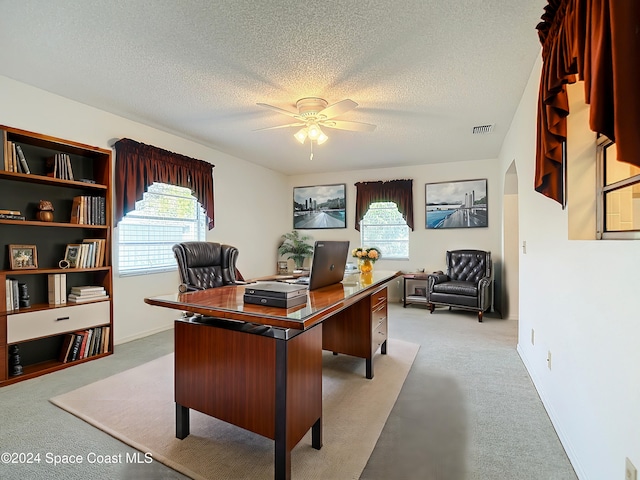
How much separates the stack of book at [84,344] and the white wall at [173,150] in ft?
1.17

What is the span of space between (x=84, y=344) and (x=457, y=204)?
5586 mm

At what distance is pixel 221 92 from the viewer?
9.71 ft

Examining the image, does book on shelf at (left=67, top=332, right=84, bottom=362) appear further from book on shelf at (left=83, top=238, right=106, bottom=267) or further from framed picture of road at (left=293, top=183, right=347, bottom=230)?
framed picture of road at (left=293, top=183, right=347, bottom=230)

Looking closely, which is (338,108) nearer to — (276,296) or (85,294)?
(276,296)

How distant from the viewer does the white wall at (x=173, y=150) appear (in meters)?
2.95

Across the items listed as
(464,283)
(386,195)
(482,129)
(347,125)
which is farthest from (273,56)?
(464,283)

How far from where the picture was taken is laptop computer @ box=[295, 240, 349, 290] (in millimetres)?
2047

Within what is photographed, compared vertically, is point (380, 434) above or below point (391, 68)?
below

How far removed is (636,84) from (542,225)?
1712 millimetres

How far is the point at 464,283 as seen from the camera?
16.5 ft

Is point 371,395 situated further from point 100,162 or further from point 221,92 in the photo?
point 100,162

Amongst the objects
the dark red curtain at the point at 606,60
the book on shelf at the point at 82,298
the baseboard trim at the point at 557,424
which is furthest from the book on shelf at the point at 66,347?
the dark red curtain at the point at 606,60

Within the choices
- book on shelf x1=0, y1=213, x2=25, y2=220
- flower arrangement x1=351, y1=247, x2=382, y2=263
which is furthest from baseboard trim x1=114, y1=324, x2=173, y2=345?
flower arrangement x1=351, y1=247, x2=382, y2=263

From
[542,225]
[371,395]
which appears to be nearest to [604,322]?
[542,225]
